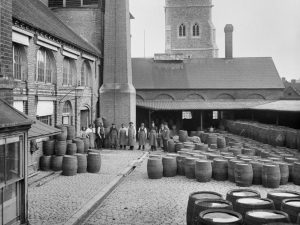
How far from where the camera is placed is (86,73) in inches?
953

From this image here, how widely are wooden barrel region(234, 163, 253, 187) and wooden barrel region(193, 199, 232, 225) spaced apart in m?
5.28

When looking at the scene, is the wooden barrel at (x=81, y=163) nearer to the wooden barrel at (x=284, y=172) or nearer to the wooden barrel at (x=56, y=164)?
the wooden barrel at (x=56, y=164)

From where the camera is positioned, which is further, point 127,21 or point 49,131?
point 127,21

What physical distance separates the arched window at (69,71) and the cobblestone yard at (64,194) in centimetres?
636

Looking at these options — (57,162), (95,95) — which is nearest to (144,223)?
(57,162)

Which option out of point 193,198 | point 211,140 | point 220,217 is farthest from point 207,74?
point 220,217

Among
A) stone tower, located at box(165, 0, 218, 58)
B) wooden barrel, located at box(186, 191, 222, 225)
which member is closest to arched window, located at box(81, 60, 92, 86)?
wooden barrel, located at box(186, 191, 222, 225)

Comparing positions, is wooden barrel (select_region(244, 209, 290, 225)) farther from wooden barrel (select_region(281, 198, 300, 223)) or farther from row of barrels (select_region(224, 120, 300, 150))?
row of barrels (select_region(224, 120, 300, 150))

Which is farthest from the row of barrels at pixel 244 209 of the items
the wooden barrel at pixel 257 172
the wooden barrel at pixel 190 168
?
the wooden barrel at pixel 190 168

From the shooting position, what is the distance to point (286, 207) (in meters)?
7.02

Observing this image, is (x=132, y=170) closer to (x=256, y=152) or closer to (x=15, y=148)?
(x=256, y=152)

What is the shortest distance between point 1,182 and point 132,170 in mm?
9567

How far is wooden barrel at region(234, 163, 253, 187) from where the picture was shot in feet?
40.1

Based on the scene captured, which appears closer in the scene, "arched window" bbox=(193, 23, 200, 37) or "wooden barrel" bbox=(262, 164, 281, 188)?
"wooden barrel" bbox=(262, 164, 281, 188)
